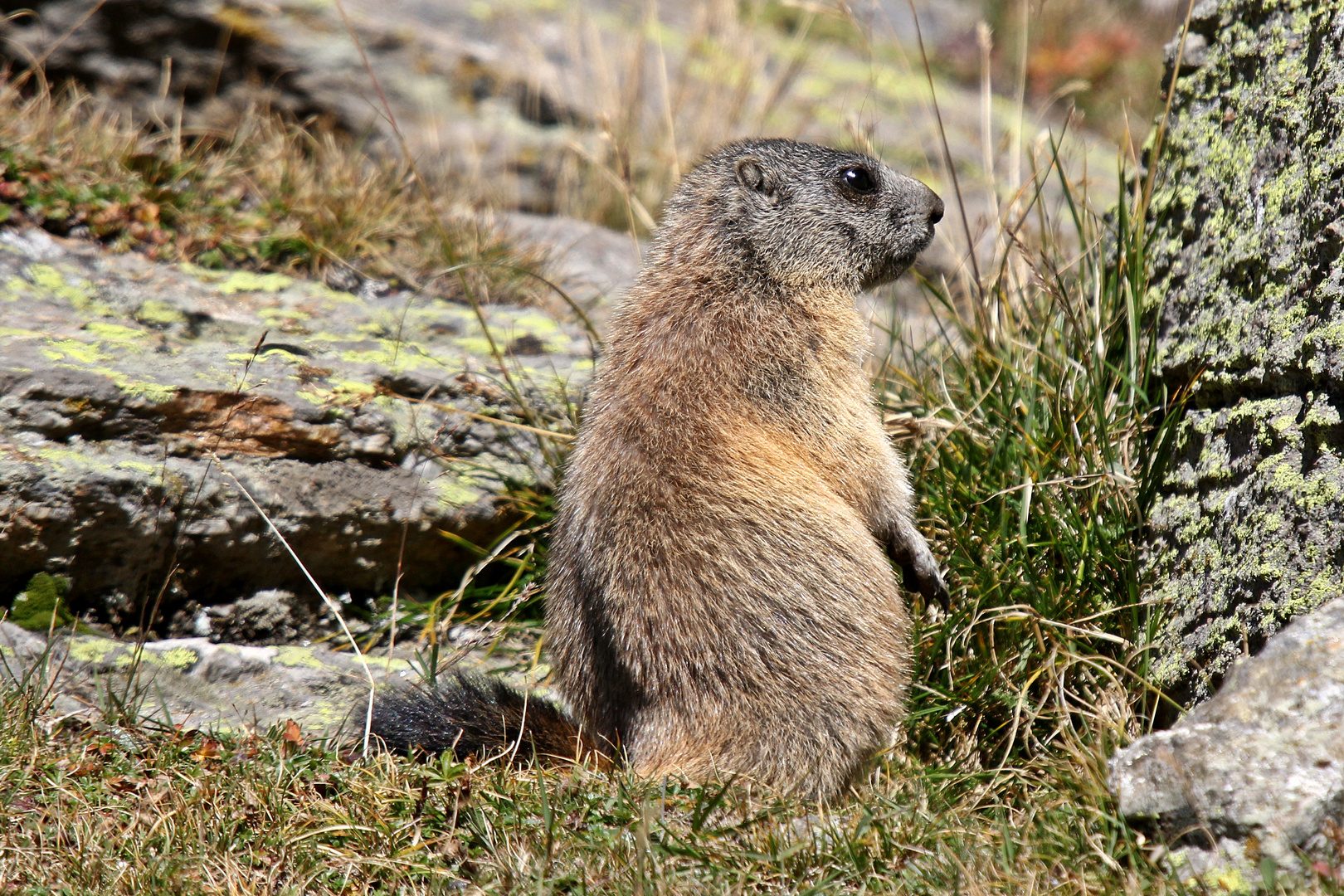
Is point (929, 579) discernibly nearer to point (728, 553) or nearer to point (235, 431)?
point (728, 553)

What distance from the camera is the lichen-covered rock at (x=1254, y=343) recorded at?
10.9ft

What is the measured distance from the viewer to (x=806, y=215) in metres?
4.57

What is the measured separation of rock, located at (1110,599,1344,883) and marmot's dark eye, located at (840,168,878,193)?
255cm

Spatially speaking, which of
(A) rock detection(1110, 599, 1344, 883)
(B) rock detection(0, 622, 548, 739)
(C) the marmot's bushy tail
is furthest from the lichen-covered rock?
(B) rock detection(0, 622, 548, 739)

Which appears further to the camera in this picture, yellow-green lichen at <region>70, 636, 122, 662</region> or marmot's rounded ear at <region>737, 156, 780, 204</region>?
marmot's rounded ear at <region>737, 156, 780, 204</region>

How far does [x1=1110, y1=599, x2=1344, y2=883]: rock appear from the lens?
8.80ft

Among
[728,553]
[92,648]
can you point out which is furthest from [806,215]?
[92,648]

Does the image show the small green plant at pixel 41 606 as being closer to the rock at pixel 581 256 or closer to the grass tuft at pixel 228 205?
the grass tuft at pixel 228 205

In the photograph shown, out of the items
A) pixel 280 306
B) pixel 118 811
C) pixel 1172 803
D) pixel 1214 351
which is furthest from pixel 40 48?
pixel 1172 803

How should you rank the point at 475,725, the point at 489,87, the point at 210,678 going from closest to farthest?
the point at 475,725 → the point at 210,678 → the point at 489,87

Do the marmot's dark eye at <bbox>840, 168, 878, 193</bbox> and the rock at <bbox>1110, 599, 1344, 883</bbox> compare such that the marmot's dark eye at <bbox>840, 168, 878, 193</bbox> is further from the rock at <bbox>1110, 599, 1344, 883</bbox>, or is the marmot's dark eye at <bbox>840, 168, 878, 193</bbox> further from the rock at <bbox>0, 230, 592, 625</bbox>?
the rock at <bbox>1110, 599, 1344, 883</bbox>

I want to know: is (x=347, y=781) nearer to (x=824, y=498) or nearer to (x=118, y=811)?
(x=118, y=811)

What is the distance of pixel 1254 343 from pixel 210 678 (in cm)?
420

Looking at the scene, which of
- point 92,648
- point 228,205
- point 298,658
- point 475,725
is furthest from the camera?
point 228,205
